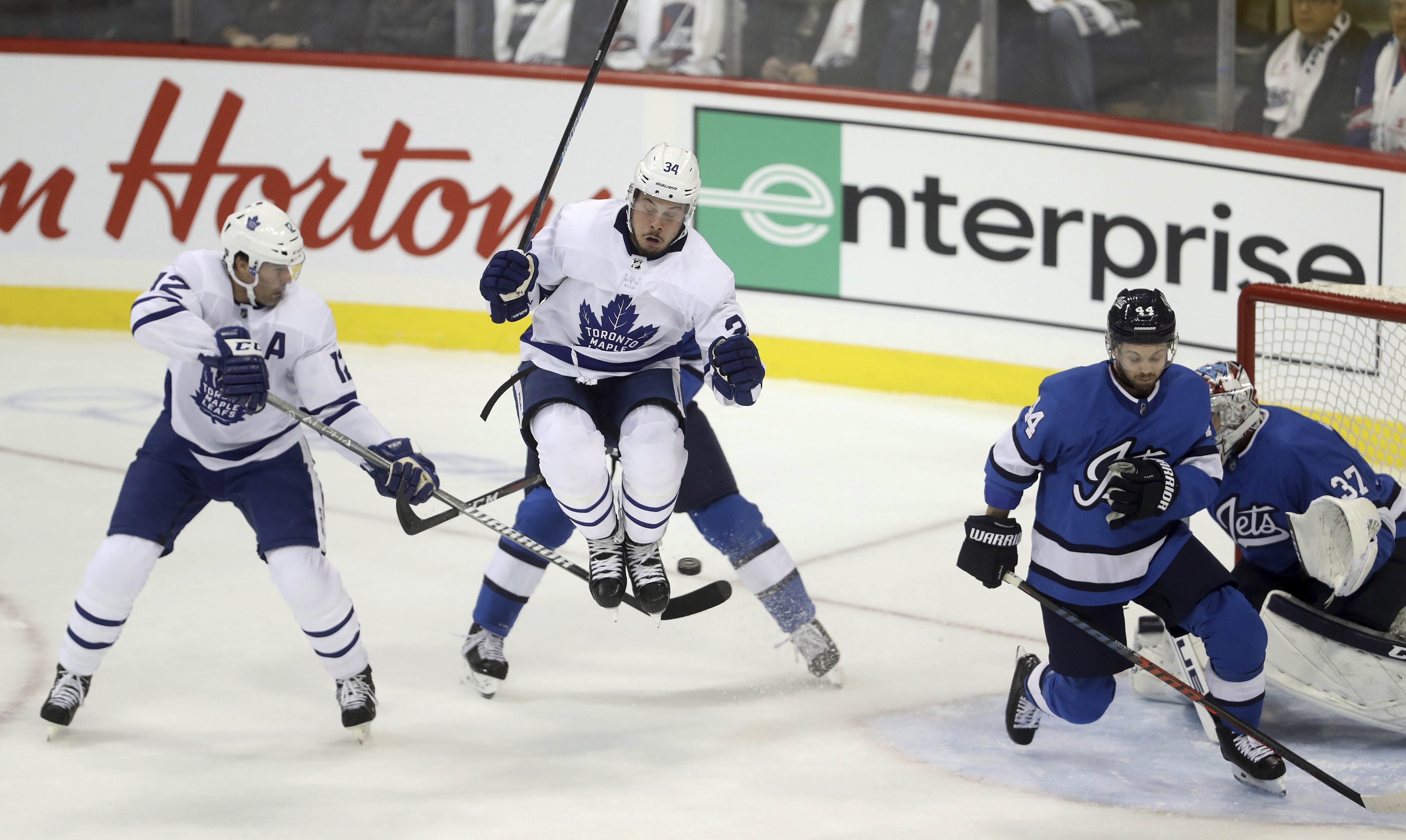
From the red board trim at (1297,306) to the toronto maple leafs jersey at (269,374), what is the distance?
6.71ft

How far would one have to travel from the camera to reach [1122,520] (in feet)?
10.3

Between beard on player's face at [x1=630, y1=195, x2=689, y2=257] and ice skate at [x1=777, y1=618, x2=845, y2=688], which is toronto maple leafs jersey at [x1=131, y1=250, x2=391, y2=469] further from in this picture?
ice skate at [x1=777, y1=618, x2=845, y2=688]

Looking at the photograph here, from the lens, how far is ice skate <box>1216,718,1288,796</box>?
3.27 m

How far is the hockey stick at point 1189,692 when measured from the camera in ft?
→ 10.4

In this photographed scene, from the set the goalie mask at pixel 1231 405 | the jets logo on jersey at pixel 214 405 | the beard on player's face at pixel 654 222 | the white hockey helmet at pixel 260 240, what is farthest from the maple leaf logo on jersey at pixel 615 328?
the goalie mask at pixel 1231 405

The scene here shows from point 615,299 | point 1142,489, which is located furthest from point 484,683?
point 1142,489

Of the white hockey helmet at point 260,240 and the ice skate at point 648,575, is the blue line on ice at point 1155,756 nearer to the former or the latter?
the ice skate at point 648,575

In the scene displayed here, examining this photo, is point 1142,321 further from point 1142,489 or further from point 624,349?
point 624,349

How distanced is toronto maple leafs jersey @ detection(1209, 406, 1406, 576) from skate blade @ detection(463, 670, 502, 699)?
1632 mm

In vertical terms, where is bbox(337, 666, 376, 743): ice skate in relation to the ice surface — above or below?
above

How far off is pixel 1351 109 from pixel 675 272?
9.82 ft

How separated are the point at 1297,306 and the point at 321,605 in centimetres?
235

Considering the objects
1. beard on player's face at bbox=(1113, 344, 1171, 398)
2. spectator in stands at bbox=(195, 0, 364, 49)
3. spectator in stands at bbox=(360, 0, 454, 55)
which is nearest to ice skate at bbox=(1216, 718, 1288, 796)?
beard on player's face at bbox=(1113, 344, 1171, 398)

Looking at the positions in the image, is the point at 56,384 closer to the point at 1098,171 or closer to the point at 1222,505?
the point at 1098,171
